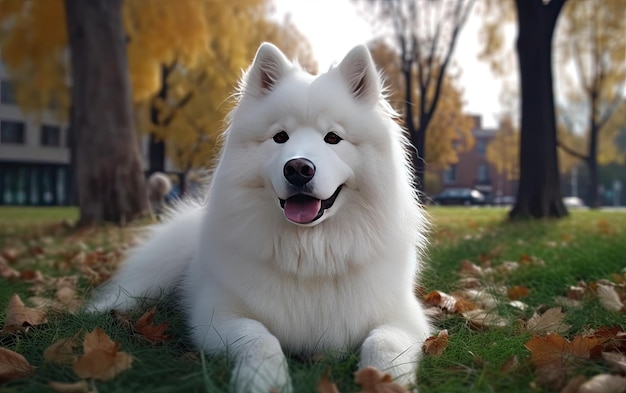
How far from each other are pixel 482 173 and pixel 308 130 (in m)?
50.5

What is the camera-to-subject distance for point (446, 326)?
2947 mm

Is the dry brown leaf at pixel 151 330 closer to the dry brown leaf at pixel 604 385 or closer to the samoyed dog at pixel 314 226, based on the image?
the samoyed dog at pixel 314 226

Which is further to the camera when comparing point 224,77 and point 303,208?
point 224,77

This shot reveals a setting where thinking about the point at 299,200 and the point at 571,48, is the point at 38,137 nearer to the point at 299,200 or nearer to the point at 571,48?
the point at 571,48

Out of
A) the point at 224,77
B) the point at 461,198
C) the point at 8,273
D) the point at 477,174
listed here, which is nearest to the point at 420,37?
the point at 224,77

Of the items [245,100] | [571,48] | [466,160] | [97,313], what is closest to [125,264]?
[97,313]

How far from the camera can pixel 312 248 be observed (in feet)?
7.62

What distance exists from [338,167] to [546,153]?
8.87 meters

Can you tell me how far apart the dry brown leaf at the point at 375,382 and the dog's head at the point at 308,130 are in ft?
2.10

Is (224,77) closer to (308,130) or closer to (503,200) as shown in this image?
(308,130)

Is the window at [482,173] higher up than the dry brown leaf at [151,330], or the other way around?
the window at [482,173]

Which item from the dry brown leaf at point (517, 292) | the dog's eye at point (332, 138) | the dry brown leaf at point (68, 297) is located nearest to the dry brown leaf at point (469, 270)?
the dry brown leaf at point (517, 292)

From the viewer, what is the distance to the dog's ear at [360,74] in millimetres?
2555

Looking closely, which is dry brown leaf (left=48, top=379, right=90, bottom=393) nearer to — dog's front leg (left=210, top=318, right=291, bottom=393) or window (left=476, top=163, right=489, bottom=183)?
dog's front leg (left=210, top=318, right=291, bottom=393)
